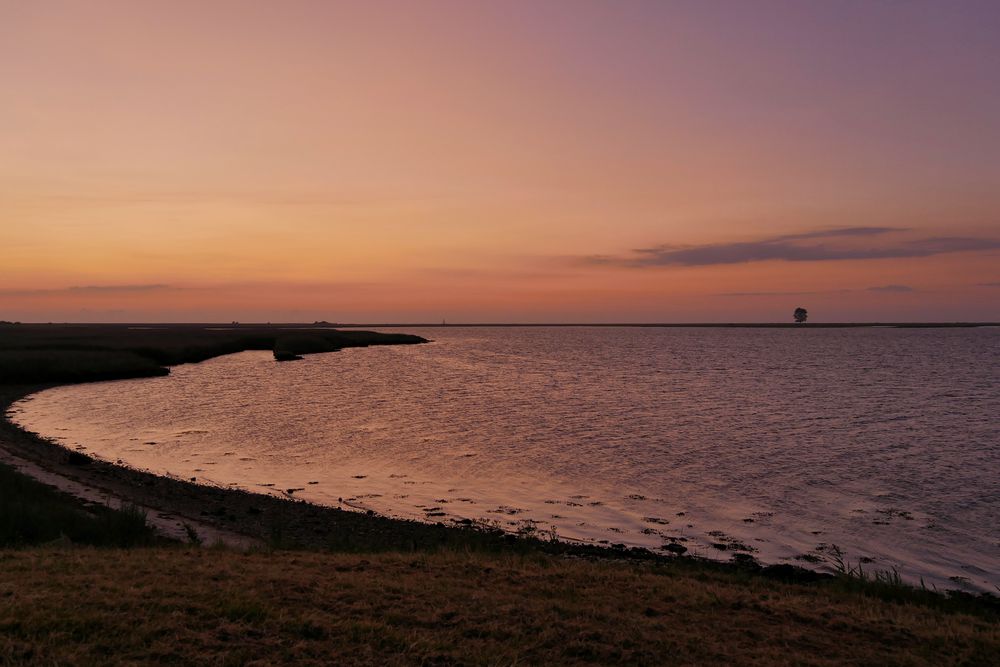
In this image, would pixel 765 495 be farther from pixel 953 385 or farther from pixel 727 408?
pixel 953 385

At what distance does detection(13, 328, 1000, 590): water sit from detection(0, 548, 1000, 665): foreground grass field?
21.5ft

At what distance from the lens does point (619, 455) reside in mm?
33281

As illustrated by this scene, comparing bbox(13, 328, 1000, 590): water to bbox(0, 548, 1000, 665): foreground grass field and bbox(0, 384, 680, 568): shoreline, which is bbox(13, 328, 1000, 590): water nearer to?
bbox(0, 384, 680, 568): shoreline

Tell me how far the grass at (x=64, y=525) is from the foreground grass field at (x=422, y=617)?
8.23 feet

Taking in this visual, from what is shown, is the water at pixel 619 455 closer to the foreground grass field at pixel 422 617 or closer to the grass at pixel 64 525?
the foreground grass field at pixel 422 617

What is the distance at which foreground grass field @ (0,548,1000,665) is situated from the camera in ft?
29.3

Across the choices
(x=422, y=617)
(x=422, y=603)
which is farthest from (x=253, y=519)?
(x=422, y=617)

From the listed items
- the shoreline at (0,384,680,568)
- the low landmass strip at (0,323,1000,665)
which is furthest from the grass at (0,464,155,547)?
the shoreline at (0,384,680,568)

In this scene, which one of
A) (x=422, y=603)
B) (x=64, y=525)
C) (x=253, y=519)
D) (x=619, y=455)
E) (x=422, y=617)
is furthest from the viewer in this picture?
(x=619, y=455)

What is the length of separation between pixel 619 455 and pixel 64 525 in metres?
24.2

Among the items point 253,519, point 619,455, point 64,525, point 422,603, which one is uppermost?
point 422,603

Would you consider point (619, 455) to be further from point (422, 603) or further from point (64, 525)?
point (64, 525)

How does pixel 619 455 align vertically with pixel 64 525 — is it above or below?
below

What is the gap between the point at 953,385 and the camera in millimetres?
75188
